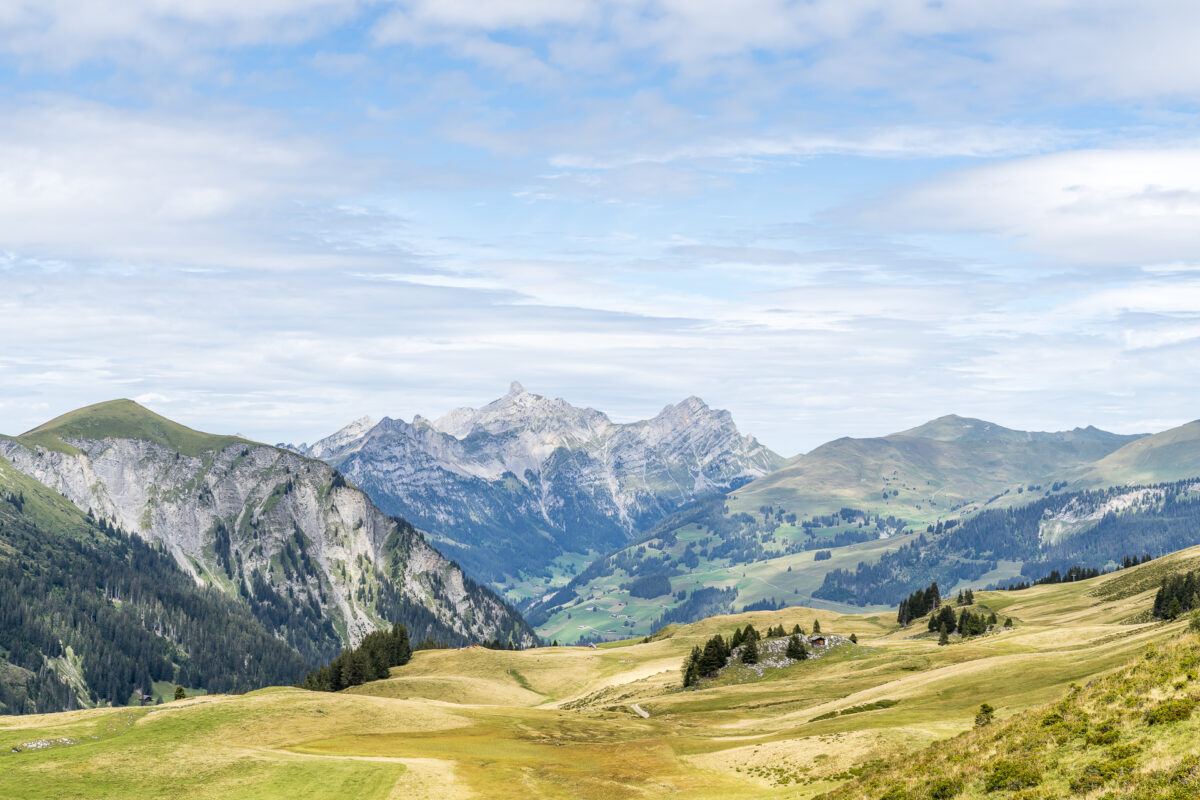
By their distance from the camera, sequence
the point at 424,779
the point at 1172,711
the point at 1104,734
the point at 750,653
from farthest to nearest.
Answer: the point at 750,653
the point at 424,779
the point at 1104,734
the point at 1172,711

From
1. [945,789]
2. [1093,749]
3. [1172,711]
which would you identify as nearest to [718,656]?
[945,789]

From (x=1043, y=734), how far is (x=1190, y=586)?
118027 mm

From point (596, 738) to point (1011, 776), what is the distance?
58.0 m

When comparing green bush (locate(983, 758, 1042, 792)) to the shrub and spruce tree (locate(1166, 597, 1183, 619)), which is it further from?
spruce tree (locate(1166, 597, 1183, 619))

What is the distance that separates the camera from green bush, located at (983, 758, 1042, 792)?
3603cm

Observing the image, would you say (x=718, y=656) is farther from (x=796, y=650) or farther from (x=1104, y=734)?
(x=1104, y=734)

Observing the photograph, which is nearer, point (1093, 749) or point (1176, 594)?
point (1093, 749)

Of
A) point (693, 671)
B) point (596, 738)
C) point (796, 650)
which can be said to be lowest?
point (693, 671)

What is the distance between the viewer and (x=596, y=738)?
292 feet

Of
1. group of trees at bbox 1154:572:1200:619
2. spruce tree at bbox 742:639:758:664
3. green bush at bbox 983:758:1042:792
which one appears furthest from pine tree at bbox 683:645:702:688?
green bush at bbox 983:758:1042:792

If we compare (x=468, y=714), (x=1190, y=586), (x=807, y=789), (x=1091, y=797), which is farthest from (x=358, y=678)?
(x=1091, y=797)

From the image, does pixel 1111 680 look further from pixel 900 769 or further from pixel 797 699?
pixel 797 699

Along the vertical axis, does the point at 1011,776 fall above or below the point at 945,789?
above

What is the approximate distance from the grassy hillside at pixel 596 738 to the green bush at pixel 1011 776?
0.79 m
